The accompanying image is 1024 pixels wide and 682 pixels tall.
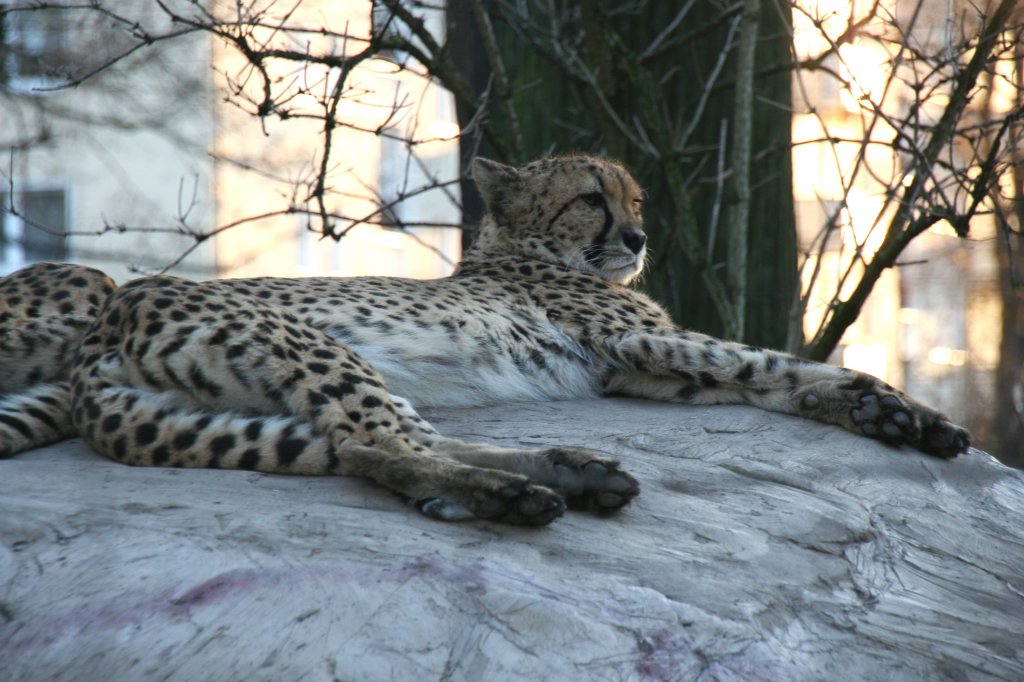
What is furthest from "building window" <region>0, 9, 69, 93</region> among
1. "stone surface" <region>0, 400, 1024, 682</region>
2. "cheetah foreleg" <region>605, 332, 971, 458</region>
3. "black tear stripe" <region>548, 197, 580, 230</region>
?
"stone surface" <region>0, 400, 1024, 682</region>

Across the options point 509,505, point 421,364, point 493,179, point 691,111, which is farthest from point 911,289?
point 509,505

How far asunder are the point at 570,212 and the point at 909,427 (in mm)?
1995

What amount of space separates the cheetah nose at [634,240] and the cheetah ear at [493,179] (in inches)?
22.6

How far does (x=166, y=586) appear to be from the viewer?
8.31 feet

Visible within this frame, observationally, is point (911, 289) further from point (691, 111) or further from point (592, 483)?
point (592, 483)

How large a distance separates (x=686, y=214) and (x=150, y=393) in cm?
276

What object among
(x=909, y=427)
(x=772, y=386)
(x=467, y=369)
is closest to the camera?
(x=909, y=427)

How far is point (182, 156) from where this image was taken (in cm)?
1464

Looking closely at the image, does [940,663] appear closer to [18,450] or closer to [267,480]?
[267,480]

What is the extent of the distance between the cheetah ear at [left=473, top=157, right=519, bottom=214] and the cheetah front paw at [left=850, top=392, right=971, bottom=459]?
6.78 ft

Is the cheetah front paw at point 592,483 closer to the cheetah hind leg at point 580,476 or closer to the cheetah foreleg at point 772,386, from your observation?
the cheetah hind leg at point 580,476

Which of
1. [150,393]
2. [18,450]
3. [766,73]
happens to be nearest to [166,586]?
[150,393]

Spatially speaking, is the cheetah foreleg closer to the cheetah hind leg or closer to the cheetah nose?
the cheetah nose

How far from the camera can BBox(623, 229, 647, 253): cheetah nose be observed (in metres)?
5.28
